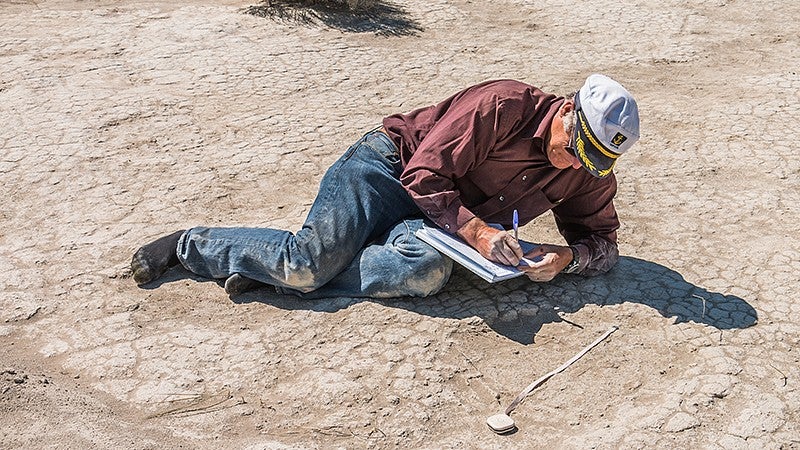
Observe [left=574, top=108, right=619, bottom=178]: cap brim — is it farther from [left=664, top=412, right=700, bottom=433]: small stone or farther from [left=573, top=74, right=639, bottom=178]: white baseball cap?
[left=664, top=412, right=700, bottom=433]: small stone

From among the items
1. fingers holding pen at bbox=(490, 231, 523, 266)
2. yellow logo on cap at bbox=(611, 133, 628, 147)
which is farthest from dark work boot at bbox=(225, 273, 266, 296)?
yellow logo on cap at bbox=(611, 133, 628, 147)

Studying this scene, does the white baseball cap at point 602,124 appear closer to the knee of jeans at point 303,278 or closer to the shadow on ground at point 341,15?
the knee of jeans at point 303,278

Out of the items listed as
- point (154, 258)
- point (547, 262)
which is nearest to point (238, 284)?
point (154, 258)

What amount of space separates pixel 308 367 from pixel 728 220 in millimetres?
2233

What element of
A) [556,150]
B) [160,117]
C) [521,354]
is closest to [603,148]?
[556,150]

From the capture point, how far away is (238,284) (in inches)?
150

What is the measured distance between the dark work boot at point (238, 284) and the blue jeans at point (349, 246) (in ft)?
0.09

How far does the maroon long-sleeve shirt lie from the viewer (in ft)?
11.6

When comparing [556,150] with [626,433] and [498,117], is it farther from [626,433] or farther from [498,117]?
[626,433]

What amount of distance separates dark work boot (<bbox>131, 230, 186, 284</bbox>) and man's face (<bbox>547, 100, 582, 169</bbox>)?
1.60m

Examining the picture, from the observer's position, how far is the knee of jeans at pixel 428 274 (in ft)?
12.1

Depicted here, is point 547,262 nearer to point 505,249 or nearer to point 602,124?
point 505,249

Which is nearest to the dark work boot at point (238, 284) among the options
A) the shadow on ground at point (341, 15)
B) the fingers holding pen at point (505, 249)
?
the fingers holding pen at point (505, 249)

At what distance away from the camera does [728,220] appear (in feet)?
14.7
